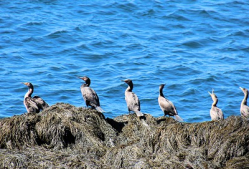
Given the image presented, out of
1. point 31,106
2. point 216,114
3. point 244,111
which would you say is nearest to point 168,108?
point 216,114

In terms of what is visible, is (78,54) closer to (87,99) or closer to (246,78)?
(246,78)

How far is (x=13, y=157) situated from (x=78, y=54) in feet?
43.7

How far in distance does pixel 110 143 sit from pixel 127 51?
12.9m

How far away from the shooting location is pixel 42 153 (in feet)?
24.8

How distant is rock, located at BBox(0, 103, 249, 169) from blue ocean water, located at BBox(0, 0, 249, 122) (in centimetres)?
714

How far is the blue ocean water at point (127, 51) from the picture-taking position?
17.2m

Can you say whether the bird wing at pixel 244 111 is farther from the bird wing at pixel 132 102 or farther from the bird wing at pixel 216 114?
the bird wing at pixel 132 102

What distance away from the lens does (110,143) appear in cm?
825

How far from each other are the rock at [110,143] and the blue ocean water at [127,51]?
7.14 m

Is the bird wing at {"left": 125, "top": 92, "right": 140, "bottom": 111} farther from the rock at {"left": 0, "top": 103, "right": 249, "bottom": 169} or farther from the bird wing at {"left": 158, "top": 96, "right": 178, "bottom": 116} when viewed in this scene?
the rock at {"left": 0, "top": 103, "right": 249, "bottom": 169}

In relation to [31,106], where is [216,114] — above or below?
below

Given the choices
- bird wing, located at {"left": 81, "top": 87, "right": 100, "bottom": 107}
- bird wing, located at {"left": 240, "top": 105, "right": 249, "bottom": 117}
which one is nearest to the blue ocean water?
bird wing, located at {"left": 81, "top": 87, "right": 100, "bottom": 107}

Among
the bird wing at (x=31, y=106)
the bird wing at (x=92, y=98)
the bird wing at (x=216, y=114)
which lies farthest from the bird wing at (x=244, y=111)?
the bird wing at (x=31, y=106)

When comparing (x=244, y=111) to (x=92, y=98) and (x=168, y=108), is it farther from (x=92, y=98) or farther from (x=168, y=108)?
(x=92, y=98)
